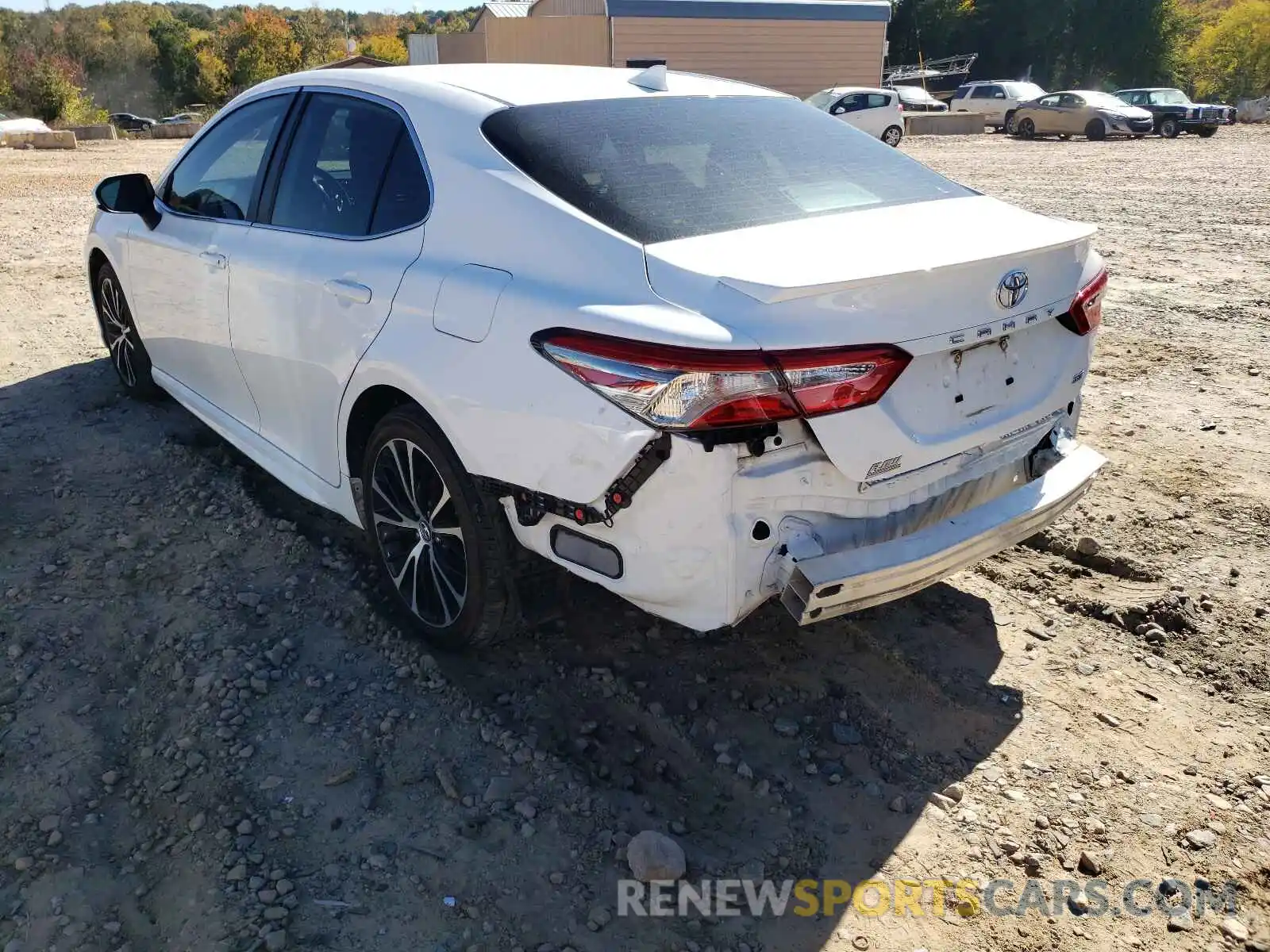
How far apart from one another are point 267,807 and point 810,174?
2.48 metres

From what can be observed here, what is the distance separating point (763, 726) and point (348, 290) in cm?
188

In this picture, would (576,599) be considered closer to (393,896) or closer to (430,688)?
(430,688)

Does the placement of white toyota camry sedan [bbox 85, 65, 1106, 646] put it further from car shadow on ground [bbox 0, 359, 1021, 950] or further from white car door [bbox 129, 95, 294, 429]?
car shadow on ground [bbox 0, 359, 1021, 950]

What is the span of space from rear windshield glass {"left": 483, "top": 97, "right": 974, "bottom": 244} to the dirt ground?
1272mm

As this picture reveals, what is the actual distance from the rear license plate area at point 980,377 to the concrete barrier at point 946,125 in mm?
32846

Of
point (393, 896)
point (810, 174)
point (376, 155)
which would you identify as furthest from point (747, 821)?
point (376, 155)

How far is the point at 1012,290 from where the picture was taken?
8.89 ft

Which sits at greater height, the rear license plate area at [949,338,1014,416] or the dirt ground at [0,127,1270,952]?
the rear license plate area at [949,338,1014,416]

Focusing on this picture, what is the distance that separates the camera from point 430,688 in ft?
10.4

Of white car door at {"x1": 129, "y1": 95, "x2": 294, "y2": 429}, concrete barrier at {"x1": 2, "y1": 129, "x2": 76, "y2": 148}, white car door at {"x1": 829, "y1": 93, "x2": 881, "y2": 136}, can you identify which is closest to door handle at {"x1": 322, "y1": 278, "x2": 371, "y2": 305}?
white car door at {"x1": 129, "y1": 95, "x2": 294, "y2": 429}

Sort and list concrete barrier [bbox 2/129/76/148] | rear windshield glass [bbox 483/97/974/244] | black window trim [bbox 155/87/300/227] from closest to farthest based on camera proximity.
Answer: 1. rear windshield glass [bbox 483/97/974/244]
2. black window trim [bbox 155/87/300/227]
3. concrete barrier [bbox 2/129/76/148]

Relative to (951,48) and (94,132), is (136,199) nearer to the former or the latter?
(94,132)

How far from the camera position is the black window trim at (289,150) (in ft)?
10.2

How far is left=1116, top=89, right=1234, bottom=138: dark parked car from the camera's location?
27375 millimetres
